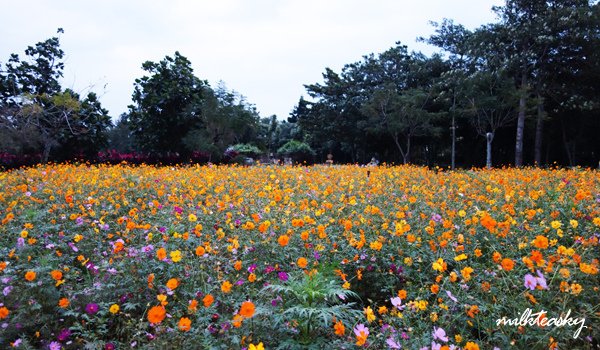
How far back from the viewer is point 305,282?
213 centimetres

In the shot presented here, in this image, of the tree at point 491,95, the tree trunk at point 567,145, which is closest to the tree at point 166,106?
the tree at point 491,95

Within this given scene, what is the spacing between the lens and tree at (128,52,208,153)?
1859 cm

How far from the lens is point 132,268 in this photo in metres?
2.47

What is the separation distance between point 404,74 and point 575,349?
85.3 ft

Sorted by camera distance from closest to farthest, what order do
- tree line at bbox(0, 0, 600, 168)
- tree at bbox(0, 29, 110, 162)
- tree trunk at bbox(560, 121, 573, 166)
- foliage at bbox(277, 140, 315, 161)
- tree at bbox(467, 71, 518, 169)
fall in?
tree at bbox(0, 29, 110, 162) → tree line at bbox(0, 0, 600, 168) → tree at bbox(467, 71, 518, 169) → tree trunk at bbox(560, 121, 573, 166) → foliage at bbox(277, 140, 315, 161)

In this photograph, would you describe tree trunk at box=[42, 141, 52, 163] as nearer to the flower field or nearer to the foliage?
the flower field

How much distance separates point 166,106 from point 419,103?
13.8 metres

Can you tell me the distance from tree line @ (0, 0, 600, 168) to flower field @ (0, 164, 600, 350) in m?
10.2

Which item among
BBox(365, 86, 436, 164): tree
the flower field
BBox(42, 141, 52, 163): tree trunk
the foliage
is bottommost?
the flower field

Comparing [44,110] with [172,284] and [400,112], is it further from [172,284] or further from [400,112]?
[400,112]

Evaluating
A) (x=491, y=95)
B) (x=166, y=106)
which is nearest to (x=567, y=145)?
(x=491, y=95)

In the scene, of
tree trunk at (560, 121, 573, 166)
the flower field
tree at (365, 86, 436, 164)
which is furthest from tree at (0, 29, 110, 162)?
tree trunk at (560, 121, 573, 166)

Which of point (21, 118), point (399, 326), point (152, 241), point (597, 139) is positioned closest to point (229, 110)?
point (21, 118)
